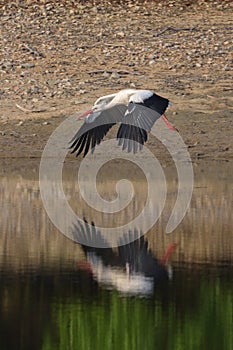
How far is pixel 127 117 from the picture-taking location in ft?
41.9

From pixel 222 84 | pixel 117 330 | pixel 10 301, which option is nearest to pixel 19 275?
pixel 10 301

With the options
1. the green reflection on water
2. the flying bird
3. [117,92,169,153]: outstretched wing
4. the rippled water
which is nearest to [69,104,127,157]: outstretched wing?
the flying bird

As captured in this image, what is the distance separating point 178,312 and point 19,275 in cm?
145

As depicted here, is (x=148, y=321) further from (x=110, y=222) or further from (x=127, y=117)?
(x=127, y=117)

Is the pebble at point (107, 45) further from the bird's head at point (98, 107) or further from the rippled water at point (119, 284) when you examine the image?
the rippled water at point (119, 284)

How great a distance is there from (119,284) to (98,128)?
4.10 m

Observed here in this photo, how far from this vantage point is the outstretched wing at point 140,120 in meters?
12.5

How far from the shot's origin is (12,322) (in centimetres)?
838

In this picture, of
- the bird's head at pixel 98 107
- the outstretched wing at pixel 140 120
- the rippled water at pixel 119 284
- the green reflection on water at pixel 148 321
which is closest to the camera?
the green reflection on water at pixel 148 321

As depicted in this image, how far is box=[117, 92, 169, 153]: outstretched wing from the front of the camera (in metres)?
12.5

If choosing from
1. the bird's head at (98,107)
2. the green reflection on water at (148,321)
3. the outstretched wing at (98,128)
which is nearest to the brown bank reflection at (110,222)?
the outstretched wing at (98,128)

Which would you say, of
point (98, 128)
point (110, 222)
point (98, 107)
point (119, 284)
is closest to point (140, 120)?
point (98, 107)

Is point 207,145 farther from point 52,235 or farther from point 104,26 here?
point 52,235

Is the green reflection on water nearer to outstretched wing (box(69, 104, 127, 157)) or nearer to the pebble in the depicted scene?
outstretched wing (box(69, 104, 127, 157))
